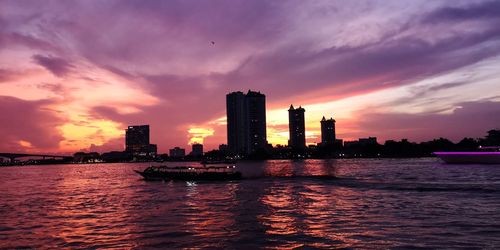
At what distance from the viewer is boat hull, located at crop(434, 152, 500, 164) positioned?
437 feet

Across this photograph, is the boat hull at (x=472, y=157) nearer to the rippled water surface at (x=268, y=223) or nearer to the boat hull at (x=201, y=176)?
the boat hull at (x=201, y=176)

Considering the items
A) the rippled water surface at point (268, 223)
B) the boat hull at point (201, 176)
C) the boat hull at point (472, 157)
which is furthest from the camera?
the boat hull at point (472, 157)

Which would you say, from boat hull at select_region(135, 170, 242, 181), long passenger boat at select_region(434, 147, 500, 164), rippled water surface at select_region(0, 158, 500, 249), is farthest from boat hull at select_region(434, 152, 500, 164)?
rippled water surface at select_region(0, 158, 500, 249)

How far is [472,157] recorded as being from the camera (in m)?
138

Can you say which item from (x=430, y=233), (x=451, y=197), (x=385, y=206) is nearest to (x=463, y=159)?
(x=451, y=197)

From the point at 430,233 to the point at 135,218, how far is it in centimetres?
2162

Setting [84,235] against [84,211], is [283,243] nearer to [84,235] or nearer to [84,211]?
[84,235]

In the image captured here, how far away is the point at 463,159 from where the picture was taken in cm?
14000

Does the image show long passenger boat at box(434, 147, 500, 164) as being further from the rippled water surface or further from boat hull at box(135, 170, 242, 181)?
the rippled water surface

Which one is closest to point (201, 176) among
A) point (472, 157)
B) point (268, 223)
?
point (268, 223)

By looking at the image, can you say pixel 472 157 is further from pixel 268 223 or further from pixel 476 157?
pixel 268 223

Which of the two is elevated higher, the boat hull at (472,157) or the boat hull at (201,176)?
the boat hull at (472,157)

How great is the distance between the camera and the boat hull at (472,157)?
133m

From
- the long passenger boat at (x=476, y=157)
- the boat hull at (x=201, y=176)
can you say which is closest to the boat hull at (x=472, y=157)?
the long passenger boat at (x=476, y=157)
